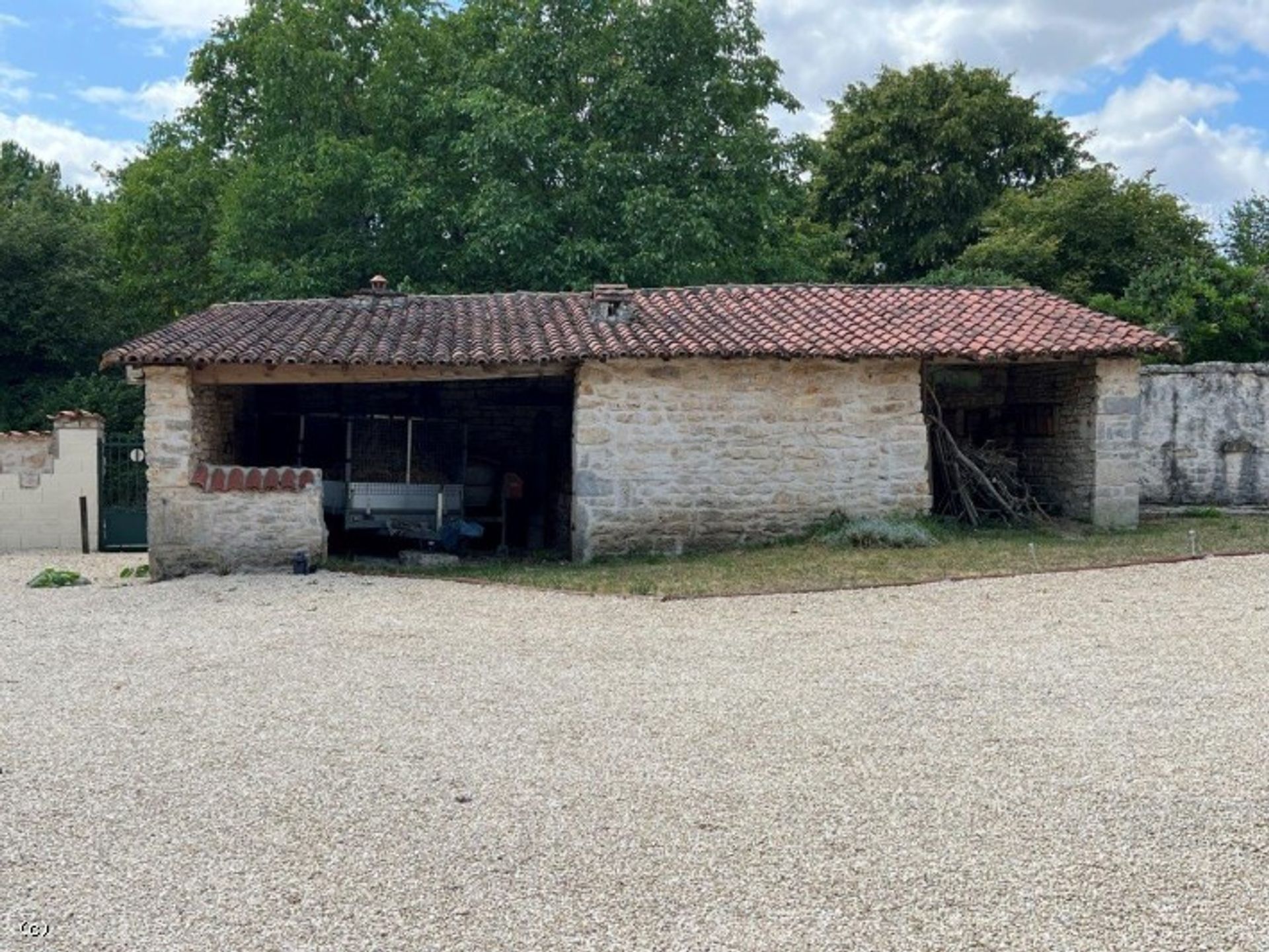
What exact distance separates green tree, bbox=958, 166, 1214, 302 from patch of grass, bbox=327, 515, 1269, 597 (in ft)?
32.5

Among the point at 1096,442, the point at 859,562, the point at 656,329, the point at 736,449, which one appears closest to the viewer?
the point at 859,562

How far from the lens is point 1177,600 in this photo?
820 centimetres

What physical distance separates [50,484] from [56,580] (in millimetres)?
4408

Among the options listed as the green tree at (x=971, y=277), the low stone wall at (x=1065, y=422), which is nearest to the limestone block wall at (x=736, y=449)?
the low stone wall at (x=1065, y=422)

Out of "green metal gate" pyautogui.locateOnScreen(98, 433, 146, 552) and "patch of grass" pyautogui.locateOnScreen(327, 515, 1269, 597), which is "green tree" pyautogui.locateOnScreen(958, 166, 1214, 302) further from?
"green metal gate" pyautogui.locateOnScreen(98, 433, 146, 552)

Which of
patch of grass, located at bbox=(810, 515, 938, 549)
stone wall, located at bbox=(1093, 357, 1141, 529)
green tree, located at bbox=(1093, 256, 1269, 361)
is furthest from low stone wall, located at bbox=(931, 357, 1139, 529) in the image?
green tree, located at bbox=(1093, 256, 1269, 361)

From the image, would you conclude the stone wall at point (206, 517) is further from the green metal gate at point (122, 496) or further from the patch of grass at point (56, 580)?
the green metal gate at point (122, 496)

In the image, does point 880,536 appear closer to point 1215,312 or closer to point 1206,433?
point 1206,433

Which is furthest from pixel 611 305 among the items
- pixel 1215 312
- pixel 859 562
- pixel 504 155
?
pixel 1215 312

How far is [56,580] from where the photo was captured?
11047 millimetres

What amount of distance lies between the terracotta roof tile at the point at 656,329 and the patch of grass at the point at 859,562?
6.65 ft

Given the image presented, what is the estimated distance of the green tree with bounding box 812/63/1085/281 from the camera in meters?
24.7

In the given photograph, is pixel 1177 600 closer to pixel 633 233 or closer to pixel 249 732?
pixel 249 732

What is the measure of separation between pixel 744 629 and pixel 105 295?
18.6 meters
